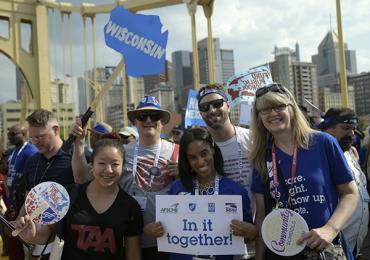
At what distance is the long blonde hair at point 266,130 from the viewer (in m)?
2.28

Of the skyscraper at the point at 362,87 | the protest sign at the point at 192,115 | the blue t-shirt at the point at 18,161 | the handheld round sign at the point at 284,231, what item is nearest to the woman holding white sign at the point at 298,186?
the handheld round sign at the point at 284,231

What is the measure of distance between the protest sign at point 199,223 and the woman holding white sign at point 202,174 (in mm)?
69

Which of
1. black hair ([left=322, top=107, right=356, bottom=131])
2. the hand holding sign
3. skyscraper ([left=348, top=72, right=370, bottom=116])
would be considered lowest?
the hand holding sign

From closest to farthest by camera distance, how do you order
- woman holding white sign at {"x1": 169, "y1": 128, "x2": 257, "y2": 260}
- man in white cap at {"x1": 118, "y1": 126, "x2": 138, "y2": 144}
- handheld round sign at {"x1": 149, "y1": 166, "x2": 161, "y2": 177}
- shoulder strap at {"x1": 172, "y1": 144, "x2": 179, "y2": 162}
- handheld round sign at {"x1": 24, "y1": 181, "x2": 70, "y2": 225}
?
handheld round sign at {"x1": 24, "y1": 181, "x2": 70, "y2": 225} → woman holding white sign at {"x1": 169, "y1": 128, "x2": 257, "y2": 260} → handheld round sign at {"x1": 149, "y1": 166, "x2": 161, "y2": 177} → shoulder strap at {"x1": 172, "y1": 144, "x2": 179, "y2": 162} → man in white cap at {"x1": 118, "y1": 126, "x2": 138, "y2": 144}

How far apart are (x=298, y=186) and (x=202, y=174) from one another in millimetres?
609

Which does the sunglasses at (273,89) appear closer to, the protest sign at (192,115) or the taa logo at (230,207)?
the taa logo at (230,207)

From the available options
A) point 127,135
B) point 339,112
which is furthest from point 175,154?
point 127,135

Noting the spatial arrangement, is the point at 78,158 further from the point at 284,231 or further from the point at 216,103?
the point at 284,231

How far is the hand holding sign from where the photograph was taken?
2.42 m

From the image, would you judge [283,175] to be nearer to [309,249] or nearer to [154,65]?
[309,249]

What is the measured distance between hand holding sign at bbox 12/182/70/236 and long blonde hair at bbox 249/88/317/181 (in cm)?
116

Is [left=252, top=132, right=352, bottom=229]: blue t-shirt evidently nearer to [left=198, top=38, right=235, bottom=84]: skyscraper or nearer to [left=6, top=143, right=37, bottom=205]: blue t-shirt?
[left=6, top=143, right=37, bottom=205]: blue t-shirt

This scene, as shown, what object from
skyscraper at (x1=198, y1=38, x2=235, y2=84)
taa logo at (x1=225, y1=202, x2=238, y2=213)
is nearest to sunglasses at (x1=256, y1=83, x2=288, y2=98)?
taa logo at (x1=225, y1=202, x2=238, y2=213)

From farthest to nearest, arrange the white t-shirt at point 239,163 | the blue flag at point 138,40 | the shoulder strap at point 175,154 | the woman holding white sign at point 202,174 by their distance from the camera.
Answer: the blue flag at point 138,40 < the shoulder strap at point 175,154 < the white t-shirt at point 239,163 < the woman holding white sign at point 202,174
